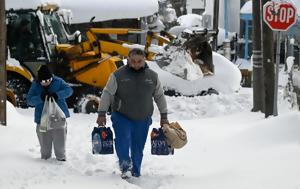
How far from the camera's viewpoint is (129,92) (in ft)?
23.4

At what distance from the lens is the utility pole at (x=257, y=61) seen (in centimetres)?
1316

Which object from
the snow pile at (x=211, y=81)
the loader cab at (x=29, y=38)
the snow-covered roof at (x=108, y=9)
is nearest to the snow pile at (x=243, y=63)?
the snow-covered roof at (x=108, y=9)

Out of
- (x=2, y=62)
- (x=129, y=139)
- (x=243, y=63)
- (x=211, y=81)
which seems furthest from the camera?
(x=243, y=63)

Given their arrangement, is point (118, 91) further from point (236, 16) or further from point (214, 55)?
point (236, 16)

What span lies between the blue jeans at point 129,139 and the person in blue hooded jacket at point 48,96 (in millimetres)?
895

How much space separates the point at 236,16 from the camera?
37.1 metres

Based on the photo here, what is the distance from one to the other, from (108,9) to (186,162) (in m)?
19.5

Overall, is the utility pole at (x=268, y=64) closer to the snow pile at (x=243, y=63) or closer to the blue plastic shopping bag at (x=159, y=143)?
the blue plastic shopping bag at (x=159, y=143)

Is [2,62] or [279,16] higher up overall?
[279,16]

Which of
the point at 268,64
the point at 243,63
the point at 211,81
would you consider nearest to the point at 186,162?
the point at 268,64

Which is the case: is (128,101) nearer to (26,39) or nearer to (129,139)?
(129,139)

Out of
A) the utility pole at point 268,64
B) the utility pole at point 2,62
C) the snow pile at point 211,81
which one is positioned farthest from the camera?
the snow pile at point 211,81

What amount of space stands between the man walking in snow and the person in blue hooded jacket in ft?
2.71

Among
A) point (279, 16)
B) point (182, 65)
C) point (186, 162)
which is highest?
point (279, 16)
